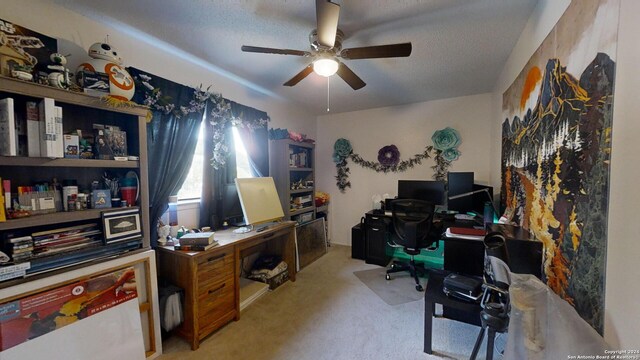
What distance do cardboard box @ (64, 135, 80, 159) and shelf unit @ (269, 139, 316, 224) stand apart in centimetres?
202

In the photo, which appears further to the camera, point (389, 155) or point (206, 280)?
point (389, 155)

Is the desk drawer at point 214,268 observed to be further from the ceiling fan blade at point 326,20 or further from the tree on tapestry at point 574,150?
the tree on tapestry at point 574,150

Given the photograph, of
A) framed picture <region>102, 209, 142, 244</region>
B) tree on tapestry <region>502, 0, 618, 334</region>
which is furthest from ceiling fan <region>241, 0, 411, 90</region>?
framed picture <region>102, 209, 142, 244</region>

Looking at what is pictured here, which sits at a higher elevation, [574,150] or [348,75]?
[348,75]

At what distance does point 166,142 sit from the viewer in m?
1.99

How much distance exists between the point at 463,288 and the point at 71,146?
8.60 ft

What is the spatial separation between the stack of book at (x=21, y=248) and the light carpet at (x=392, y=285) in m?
2.66

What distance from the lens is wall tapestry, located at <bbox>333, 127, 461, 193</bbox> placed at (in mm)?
3295

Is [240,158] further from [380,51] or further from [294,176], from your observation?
[380,51]

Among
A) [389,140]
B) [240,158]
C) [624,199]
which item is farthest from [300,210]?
[624,199]

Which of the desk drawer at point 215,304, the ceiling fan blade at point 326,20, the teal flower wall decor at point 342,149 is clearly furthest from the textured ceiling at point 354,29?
the desk drawer at point 215,304

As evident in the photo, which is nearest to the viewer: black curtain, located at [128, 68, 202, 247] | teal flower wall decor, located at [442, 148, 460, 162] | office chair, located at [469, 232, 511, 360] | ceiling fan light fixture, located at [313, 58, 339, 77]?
office chair, located at [469, 232, 511, 360]

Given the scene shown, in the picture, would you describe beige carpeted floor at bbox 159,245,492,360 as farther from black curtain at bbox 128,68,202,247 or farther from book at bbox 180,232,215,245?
black curtain at bbox 128,68,202,247

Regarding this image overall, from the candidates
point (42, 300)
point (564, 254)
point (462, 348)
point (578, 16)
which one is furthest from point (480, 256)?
point (42, 300)
